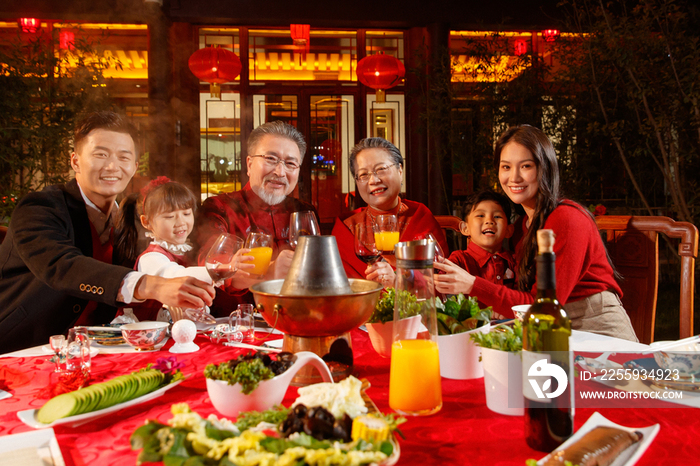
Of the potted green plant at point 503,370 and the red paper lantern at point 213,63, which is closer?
the potted green plant at point 503,370

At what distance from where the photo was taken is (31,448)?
2.63ft

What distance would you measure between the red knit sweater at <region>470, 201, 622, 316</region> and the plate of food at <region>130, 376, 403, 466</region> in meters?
1.32

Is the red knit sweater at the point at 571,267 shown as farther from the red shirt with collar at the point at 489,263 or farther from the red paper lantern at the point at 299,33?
Result: the red paper lantern at the point at 299,33

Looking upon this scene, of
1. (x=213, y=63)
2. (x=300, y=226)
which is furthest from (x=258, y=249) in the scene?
(x=213, y=63)

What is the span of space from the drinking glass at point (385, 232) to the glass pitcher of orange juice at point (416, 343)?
92cm

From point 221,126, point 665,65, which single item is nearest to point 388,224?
point 665,65

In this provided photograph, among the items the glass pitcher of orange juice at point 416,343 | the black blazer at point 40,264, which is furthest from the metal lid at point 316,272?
the black blazer at point 40,264

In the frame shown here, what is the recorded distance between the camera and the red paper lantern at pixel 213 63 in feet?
15.4

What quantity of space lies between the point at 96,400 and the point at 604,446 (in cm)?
90

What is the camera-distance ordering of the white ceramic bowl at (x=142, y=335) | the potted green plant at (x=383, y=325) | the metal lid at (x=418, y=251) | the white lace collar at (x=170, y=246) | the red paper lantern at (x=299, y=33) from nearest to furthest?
the metal lid at (x=418, y=251), the potted green plant at (x=383, y=325), the white ceramic bowl at (x=142, y=335), the white lace collar at (x=170, y=246), the red paper lantern at (x=299, y=33)

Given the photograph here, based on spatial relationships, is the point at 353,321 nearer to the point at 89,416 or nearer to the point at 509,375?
the point at 509,375

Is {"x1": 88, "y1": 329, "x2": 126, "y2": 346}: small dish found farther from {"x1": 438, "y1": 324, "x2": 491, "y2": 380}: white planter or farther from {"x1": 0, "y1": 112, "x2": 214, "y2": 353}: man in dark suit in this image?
{"x1": 438, "y1": 324, "x2": 491, "y2": 380}: white planter

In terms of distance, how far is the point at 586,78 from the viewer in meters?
5.11

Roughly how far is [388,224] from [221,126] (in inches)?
193
